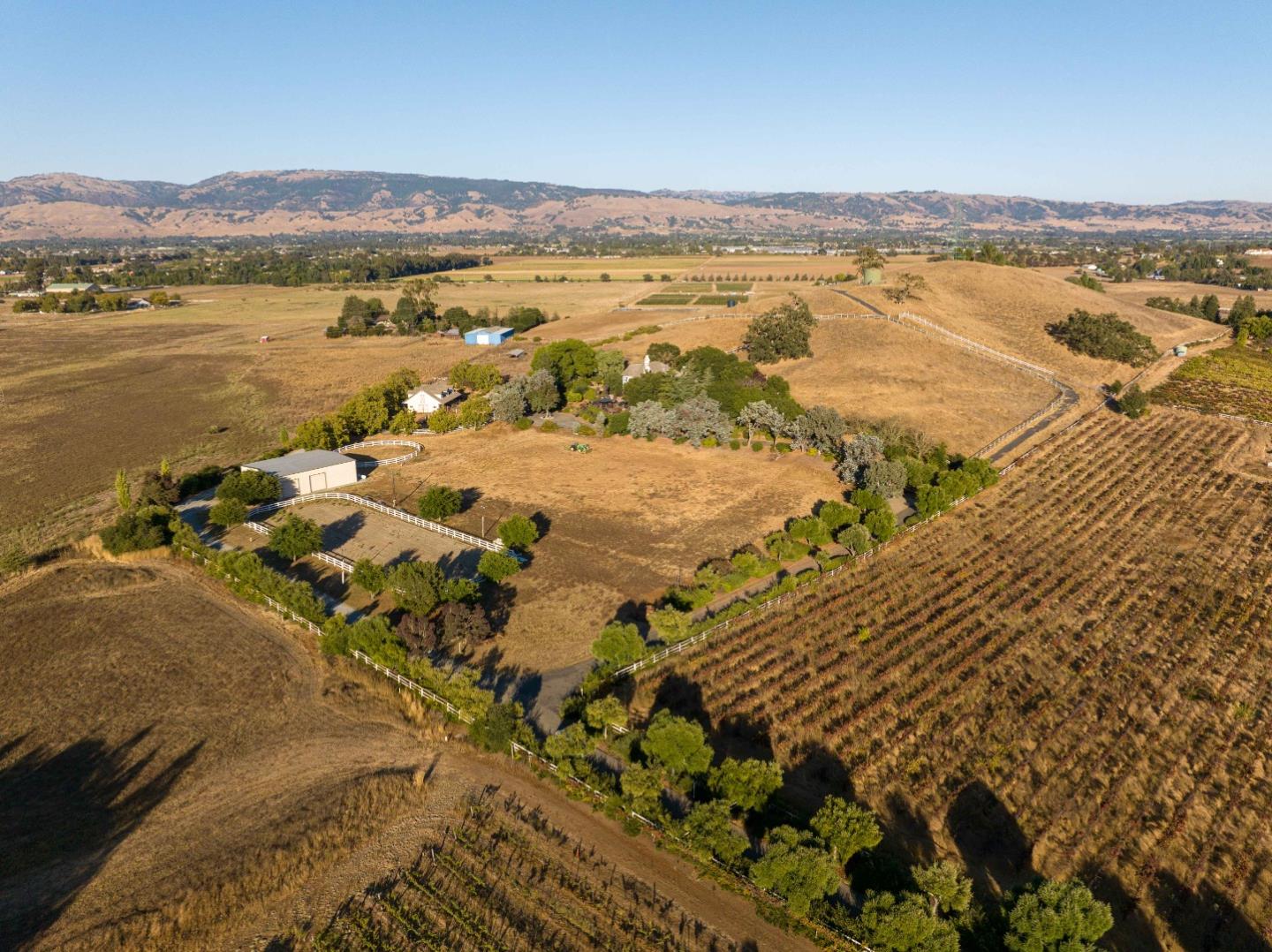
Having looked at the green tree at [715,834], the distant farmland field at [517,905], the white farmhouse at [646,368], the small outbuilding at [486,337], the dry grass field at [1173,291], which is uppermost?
the green tree at [715,834]

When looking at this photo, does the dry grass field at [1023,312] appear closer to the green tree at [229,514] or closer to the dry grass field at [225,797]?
the dry grass field at [225,797]

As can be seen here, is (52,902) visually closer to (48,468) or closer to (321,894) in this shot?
(321,894)

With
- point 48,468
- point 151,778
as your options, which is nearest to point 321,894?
point 151,778

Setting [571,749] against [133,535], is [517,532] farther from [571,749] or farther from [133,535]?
[133,535]

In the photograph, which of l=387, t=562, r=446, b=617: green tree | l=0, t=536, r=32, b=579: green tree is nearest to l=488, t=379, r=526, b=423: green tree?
l=387, t=562, r=446, b=617: green tree

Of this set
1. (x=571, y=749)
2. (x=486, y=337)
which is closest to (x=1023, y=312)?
(x=486, y=337)

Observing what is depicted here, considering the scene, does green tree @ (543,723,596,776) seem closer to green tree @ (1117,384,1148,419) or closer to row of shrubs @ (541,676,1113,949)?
row of shrubs @ (541,676,1113,949)

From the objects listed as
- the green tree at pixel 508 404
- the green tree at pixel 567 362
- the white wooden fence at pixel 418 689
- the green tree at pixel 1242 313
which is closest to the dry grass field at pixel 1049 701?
the white wooden fence at pixel 418 689
